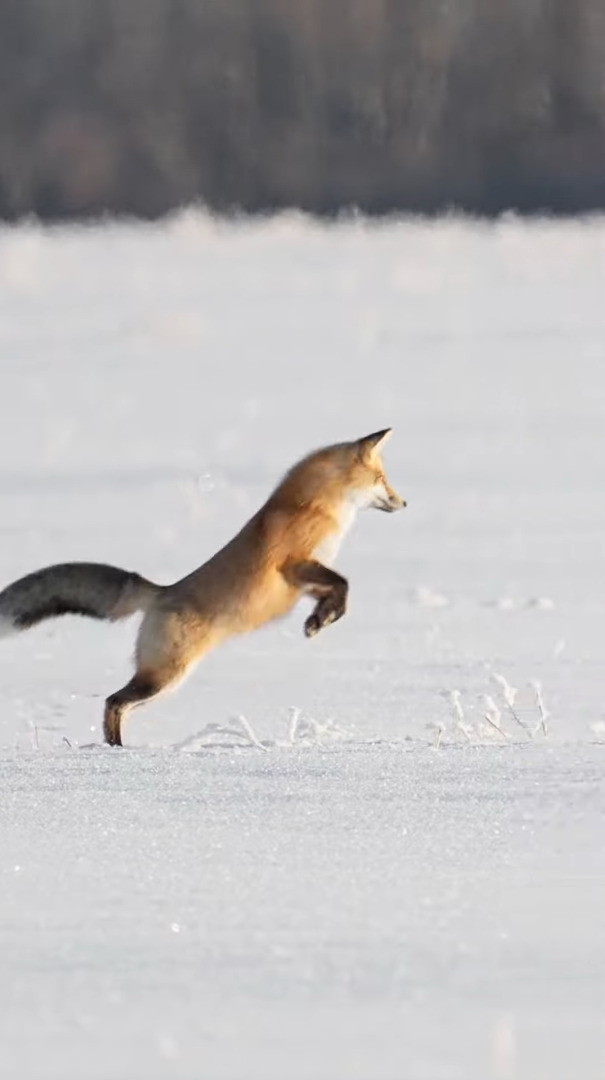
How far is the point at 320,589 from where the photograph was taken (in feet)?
20.8

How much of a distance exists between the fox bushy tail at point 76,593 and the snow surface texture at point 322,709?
30 centimetres

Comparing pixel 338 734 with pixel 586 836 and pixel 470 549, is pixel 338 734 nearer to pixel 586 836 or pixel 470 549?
pixel 586 836

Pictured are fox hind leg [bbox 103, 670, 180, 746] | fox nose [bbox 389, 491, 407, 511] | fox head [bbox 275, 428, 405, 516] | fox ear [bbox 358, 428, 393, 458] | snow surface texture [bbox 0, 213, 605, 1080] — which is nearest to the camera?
snow surface texture [bbox 0, 213, 605, 1080]

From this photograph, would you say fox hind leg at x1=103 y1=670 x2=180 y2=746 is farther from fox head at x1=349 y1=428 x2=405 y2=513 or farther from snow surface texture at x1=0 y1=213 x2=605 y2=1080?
fox head at x1=349 y1=428 x2=405 y2=513

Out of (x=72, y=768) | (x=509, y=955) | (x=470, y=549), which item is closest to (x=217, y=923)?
(x=509, y=955)

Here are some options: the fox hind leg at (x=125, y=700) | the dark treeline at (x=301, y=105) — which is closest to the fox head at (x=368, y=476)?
the fox hind leg at (x=125, y=700)

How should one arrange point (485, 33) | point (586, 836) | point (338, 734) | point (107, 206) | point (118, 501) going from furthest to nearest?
point (485, 33), point (107, 206), point (118, 501), point (338, 734), point (586, 836)

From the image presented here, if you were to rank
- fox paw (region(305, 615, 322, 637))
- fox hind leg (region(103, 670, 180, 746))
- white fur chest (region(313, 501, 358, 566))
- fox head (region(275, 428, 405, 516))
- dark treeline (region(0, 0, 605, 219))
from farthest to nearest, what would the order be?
dark treeline (region(0, 0, 605, 219))
fox head (region(275, 428, 405, 516))
white fur chest (region(313, 501, 358, 566))
fox paw (region(305, 615, 322, 637))
fox hind leg (region(103, 670, 180, 746))

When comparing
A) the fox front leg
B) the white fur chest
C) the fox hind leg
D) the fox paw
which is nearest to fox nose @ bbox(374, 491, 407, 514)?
the white fur chest

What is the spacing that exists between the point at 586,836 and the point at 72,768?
111 centimetres

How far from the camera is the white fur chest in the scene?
21.6 ft

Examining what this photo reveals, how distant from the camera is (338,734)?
18.9 feet

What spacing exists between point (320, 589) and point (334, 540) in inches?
13.3

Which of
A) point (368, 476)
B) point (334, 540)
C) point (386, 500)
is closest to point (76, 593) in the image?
point (334, 540)
